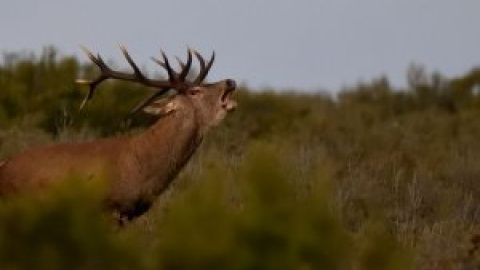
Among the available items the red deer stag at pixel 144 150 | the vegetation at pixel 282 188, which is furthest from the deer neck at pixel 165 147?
the vegetation at pixel 282 188

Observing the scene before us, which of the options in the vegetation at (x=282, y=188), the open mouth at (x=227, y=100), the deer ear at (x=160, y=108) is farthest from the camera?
the open mouth at (x=227, y=100)

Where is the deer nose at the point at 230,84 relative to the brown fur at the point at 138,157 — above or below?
above

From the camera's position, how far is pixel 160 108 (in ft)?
37.4

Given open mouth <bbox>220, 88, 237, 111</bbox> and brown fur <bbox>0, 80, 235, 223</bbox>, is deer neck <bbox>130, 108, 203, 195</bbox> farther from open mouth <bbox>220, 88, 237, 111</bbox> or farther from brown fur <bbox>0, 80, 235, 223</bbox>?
open mouth <bbox>220, 88, 237, 111</bbox>

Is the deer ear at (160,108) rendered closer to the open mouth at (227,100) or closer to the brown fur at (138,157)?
the brown fur at (138,157)

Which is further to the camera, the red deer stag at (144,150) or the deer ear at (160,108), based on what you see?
the deer ear at (160,108)

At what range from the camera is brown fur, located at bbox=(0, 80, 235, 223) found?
10.5 metres

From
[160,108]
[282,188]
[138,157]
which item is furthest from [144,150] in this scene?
[282,188]

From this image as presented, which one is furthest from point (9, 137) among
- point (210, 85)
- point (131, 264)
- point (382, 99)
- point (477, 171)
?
point (382, 99)

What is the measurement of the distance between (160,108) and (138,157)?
23.1 inches

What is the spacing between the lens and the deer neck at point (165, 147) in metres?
11.0

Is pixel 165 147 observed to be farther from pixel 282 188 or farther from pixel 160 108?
pixel 282 188

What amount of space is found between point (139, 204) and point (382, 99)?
24.0 meters

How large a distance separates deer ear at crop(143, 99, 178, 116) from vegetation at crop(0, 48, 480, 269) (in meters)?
0.57
